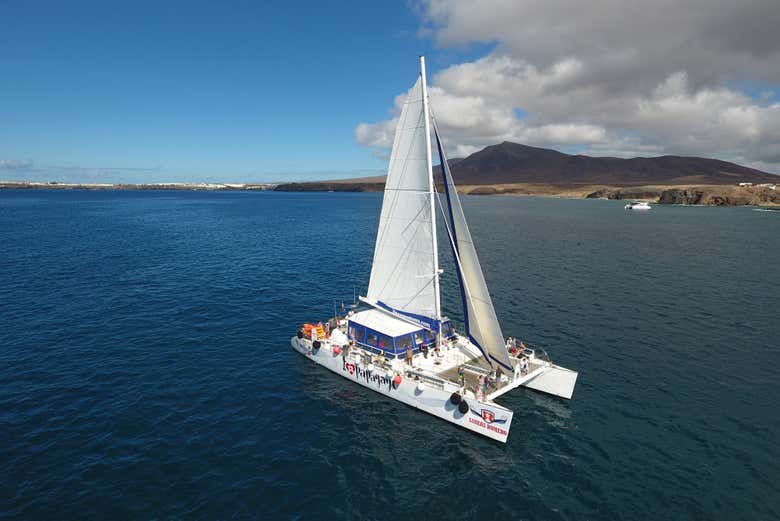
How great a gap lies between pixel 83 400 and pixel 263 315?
17634mm

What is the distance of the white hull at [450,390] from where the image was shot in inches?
871

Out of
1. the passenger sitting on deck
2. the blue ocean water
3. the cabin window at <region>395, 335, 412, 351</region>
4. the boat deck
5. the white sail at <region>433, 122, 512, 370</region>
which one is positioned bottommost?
the blue ocean water

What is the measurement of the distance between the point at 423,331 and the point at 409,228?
759 cm

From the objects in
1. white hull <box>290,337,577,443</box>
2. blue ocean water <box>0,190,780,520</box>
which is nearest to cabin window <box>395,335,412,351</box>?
white hull <box>290,337,577,443</box>

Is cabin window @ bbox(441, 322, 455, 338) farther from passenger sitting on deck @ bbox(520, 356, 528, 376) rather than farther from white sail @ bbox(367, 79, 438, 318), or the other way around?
passenger sitting on deck @ bbox(520, 356, 528, 376)

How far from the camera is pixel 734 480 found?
1914cm

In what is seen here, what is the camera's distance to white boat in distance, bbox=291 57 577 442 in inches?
954

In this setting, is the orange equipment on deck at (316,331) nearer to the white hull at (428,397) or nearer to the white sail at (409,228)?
the white hull at (428,397)

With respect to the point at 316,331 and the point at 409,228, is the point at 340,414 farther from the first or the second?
the point at 409,228

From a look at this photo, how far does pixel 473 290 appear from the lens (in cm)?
2627

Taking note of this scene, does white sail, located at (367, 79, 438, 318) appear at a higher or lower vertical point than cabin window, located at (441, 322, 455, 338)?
higher

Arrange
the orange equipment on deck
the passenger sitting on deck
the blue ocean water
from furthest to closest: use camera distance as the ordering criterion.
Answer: the orange equipment on deck < the passenger sitting on deck < the blue ocean water

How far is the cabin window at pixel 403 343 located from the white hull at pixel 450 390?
5.14 ft

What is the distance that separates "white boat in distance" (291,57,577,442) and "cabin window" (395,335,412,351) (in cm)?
7
